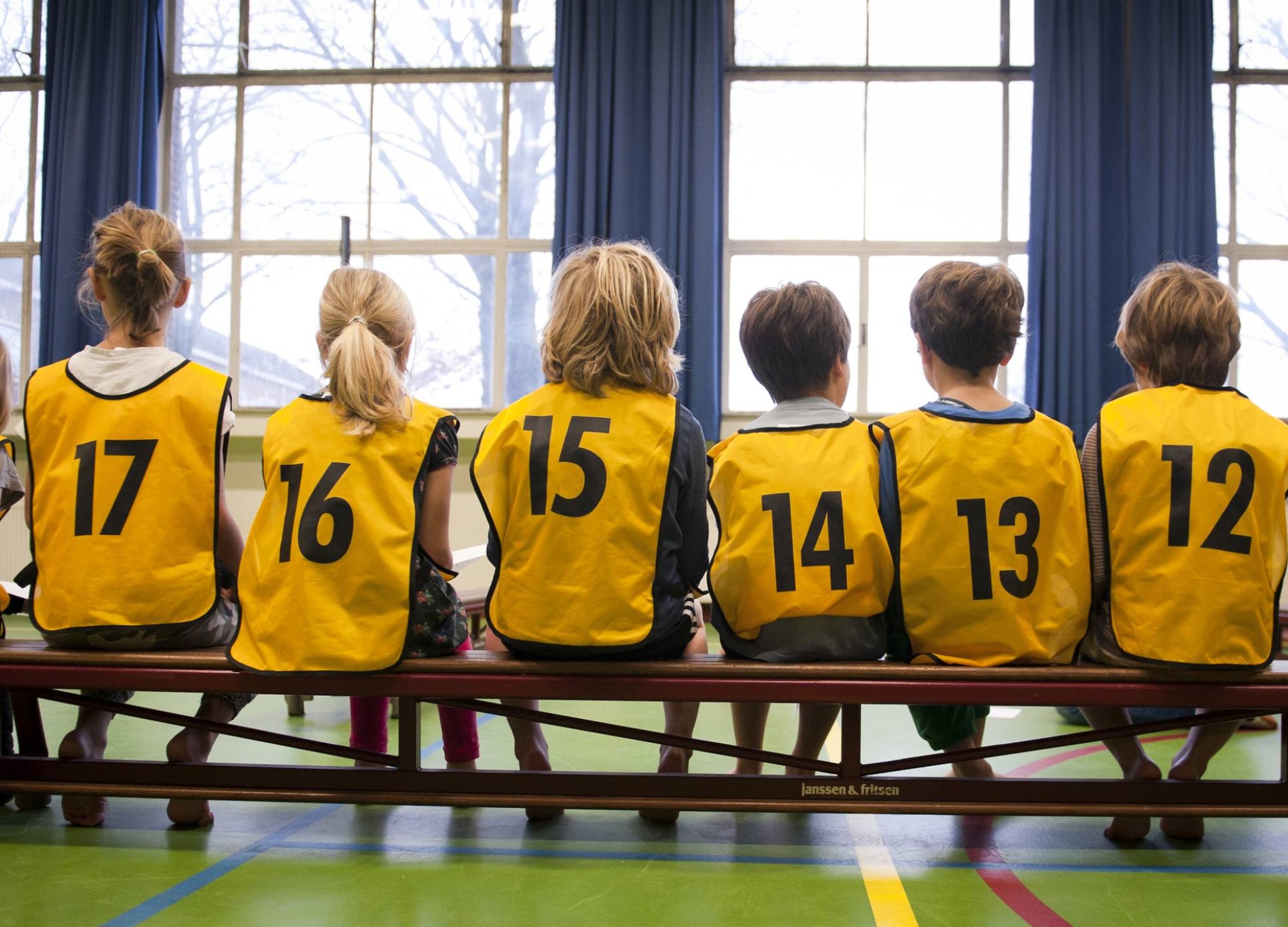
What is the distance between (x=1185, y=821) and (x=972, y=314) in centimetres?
110

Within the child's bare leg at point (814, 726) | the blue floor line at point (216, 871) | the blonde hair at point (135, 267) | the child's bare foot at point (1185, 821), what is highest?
the blonde hair at point (135, 267)

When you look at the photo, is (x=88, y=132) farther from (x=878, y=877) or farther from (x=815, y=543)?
(x=878, y=877)

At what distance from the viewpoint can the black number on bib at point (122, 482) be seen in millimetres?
1986

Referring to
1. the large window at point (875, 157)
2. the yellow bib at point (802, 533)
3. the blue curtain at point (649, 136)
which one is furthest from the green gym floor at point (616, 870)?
the large window at point (875, 157)

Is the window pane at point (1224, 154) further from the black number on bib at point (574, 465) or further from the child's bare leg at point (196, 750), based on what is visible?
the child's bare leg at point (196, 750)

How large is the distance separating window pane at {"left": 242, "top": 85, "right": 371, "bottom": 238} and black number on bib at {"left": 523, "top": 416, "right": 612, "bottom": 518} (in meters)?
5.71

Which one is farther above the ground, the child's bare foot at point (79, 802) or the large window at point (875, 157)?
the large window at point (875, 157)

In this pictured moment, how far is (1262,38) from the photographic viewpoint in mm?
6805

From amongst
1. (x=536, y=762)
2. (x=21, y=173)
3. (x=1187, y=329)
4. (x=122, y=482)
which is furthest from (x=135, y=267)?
(x=21, y=173)

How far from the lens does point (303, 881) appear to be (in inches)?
70.7

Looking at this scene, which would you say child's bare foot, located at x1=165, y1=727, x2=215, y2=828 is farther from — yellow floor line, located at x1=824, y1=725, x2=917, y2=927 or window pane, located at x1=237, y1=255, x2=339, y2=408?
window pane, located at x1=237, y1=255, x2=339, y2=408

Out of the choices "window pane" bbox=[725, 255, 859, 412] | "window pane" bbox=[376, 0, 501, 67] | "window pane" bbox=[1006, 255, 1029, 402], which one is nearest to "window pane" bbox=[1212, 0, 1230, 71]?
"window pane" bbox=[1006, 255, 1029, 402]

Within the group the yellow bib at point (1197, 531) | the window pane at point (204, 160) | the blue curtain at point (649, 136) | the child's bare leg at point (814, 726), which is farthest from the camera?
the window pane at point (204, 160)

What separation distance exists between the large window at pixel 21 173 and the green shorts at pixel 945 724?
7.41 metres
